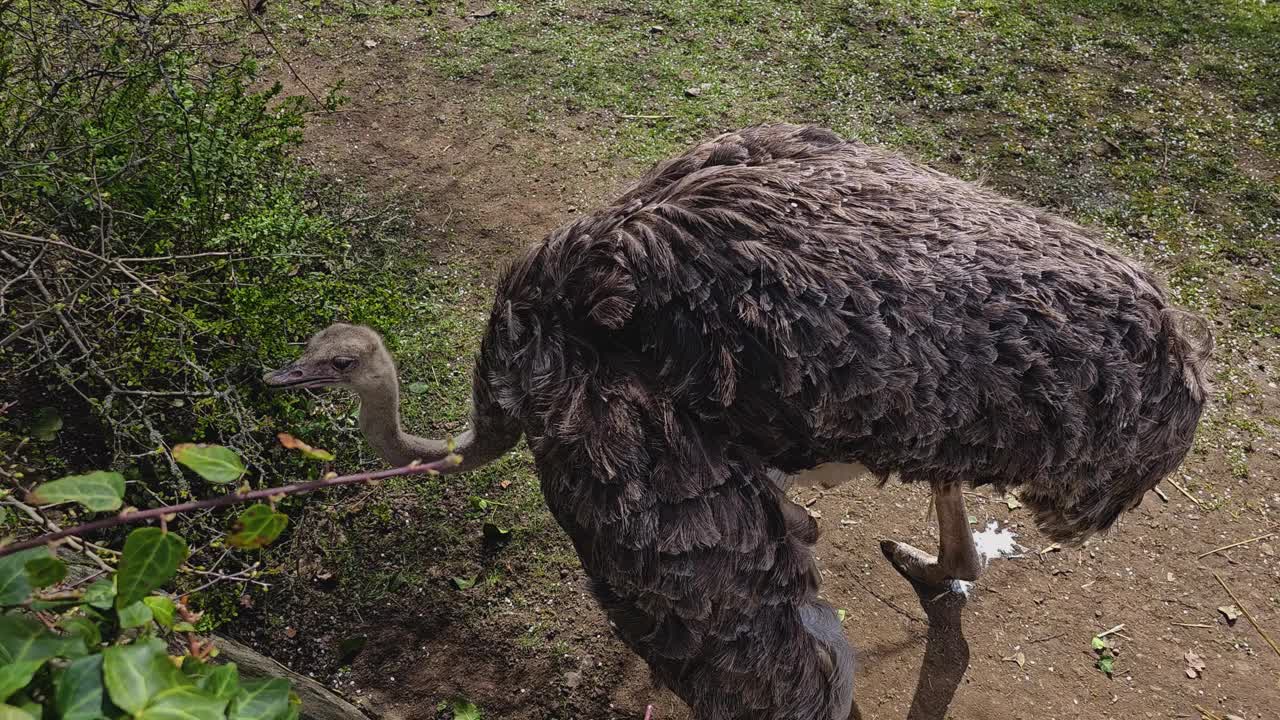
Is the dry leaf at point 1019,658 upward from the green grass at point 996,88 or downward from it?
downward

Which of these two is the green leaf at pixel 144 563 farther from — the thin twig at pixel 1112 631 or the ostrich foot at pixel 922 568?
the thin twig at pixel 1112 631

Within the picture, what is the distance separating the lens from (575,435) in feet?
7.53

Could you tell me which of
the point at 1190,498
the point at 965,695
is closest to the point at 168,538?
the point at 965,695

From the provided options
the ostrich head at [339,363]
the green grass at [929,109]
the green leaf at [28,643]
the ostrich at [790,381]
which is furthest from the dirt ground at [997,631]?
the green leaf at [28,643]

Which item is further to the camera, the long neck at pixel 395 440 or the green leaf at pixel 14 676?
the long neck at pixel 395 440

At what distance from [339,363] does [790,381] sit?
129 centimetres

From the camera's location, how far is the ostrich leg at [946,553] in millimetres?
3250

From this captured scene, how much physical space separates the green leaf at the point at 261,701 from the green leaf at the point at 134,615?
0.14m

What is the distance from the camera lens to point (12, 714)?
0.81m

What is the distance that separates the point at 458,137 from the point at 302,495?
2.63 metres

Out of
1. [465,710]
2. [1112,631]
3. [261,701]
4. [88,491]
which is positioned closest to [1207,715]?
[1112,631]

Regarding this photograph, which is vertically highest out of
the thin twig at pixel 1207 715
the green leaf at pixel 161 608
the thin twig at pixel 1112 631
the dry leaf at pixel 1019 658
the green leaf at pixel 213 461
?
the green leaf at pixel 213 461

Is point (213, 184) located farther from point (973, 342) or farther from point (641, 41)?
point (641, 41)

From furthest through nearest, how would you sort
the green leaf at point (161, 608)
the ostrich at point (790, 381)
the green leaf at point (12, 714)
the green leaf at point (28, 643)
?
1. the ostrich at point (790, 381)
2. the green leaf at point (161, 608)
3. the green leaf at point (28, 643)
4. the green leaf at point (12, 714)
